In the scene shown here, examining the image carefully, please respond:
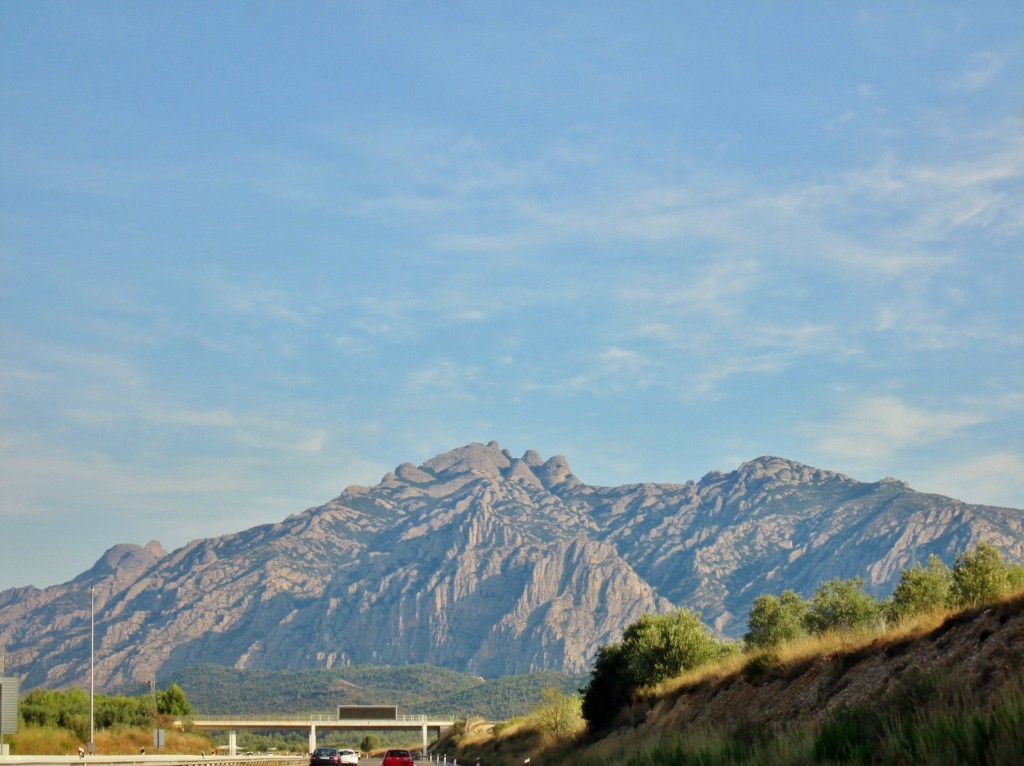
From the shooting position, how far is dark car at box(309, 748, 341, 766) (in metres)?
63.2

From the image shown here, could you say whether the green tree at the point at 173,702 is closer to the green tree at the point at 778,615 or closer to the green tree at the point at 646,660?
the green tree at the point at 778,615

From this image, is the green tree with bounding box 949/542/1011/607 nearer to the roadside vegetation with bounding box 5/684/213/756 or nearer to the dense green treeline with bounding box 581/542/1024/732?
the dense green treeline with bounding box 581/542/1024/732

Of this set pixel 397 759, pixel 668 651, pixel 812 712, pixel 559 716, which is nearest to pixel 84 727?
pixel 397 759

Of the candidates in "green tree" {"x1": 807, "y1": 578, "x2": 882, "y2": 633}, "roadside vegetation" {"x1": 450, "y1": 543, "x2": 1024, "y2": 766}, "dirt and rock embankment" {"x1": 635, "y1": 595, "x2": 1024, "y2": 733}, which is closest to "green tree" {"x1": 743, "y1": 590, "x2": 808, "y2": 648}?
"green tree" {"x1": 807, "y1": 578, "x2": 882, "y2": 633}

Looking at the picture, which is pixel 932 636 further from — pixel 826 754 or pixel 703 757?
pixel 826 754

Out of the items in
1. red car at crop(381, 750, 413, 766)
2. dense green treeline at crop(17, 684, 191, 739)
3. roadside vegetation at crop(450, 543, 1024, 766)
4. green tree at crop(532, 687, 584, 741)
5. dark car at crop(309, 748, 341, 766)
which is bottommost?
red car at crop(381, 750, 413, 766)

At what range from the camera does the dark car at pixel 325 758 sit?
6316cm

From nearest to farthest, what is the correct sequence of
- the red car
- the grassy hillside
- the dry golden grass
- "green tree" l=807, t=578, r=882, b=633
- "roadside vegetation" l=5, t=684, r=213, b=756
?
the grassy hillside → the dry golden grass → the red car → "roadside vegetation" l=5, t=684, r=213, b=756 → "green tree" l=807, t=578, r=882, b=633

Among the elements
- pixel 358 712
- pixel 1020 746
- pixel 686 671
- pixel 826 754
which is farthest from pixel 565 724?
pixel 358 712

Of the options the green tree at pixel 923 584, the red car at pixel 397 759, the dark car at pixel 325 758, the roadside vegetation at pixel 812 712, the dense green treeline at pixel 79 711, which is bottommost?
the red car at pixel 397 759

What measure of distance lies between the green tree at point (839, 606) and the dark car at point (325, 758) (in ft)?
145

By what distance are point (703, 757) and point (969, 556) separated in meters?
52.0

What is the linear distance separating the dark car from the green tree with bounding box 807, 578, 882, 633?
44248 mm

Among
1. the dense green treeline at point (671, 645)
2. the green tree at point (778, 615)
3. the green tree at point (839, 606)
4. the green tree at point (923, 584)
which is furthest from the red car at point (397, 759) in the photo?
the green tree at point (778, 615)
